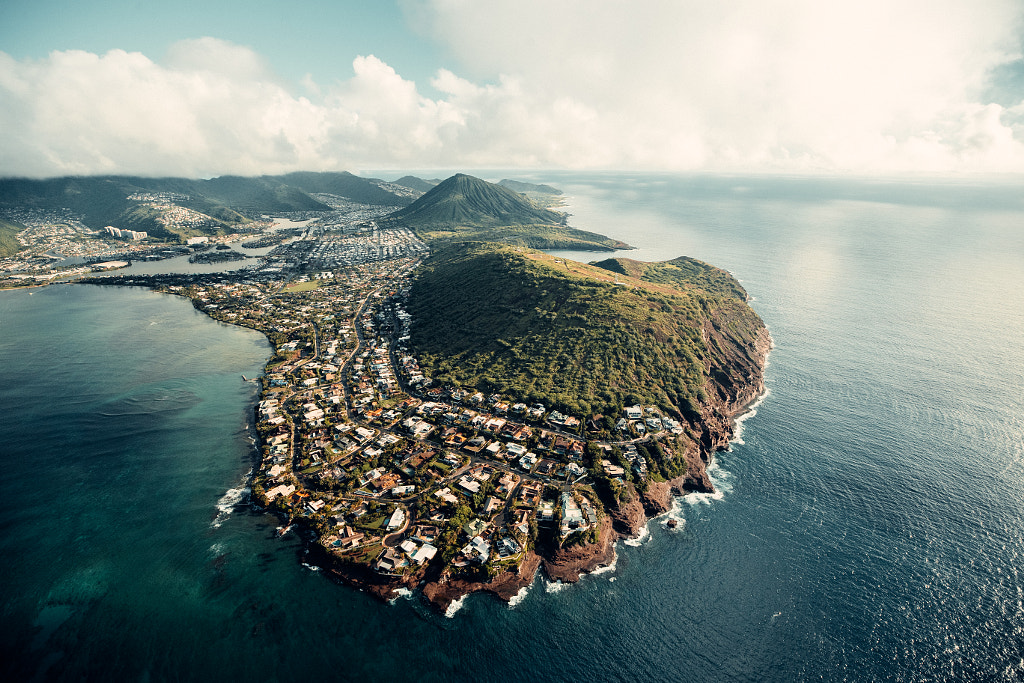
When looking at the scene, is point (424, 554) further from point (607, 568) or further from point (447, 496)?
point (607, 568)

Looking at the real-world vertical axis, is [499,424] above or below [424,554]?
above

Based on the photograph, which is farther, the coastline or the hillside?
the hillside

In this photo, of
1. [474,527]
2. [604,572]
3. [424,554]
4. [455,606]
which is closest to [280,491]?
[424,554]

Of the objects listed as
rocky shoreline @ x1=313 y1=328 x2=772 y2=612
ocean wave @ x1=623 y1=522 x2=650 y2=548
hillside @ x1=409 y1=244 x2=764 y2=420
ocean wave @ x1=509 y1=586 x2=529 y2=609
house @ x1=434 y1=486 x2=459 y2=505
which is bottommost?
ocean wave @ x1=623 y1=522 x2=650 y2=548

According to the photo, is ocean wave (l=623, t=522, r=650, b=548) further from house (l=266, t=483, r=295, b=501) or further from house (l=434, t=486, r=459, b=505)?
house (l=266, t=483, r=295, b=501)

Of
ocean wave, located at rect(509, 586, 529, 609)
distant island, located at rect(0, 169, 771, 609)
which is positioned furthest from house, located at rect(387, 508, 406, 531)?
ocean wave, located at rect(509, 586, 529, 609)

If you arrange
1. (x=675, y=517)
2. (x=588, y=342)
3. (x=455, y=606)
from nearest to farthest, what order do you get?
1. (x=455, y=606)
2. (x=675, y=517)
3. (x=588, y=342)

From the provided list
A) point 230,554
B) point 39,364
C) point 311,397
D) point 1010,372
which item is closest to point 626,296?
point 311,397
